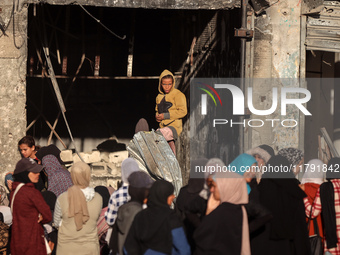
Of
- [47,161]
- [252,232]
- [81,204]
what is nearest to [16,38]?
[47,161]

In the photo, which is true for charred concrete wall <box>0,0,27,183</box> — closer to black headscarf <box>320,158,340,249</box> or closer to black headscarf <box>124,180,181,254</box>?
black headscarf <box>124,180,181,254</box>

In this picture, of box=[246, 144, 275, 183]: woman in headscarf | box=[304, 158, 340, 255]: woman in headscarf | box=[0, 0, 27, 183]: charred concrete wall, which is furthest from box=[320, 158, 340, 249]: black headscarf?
box=[0, 0, 27, 183]: charred concrete wall

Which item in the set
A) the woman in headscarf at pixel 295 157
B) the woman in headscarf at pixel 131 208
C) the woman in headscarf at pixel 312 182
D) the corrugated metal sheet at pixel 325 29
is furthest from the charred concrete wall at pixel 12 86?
the woman in headscarf at pixel 312 182

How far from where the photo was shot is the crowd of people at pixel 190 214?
20.4ft

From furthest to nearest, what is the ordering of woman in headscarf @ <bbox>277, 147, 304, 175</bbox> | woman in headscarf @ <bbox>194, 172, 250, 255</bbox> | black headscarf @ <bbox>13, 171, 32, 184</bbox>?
woman in headscarf @ <bbox>277, 147, 304, 175</bbox>
black headscarf @ <bbox>13, 171, 32, 184</bbox>
woman in headscarf @ <bbox>194, 172, 250, 255</bbox>

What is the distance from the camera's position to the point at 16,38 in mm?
10219

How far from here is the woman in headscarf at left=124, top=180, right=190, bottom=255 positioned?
6184 mm

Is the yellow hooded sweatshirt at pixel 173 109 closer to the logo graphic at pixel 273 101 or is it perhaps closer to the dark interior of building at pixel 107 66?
the logo graphic at pixel 273 101

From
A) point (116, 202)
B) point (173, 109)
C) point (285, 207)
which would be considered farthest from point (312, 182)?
point (173, 109)

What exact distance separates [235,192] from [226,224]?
32 cm

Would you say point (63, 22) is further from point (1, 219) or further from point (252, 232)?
point (252, 232)

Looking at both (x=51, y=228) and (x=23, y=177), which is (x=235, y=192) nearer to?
(x=23, y=177)

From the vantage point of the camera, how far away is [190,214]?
256 inches

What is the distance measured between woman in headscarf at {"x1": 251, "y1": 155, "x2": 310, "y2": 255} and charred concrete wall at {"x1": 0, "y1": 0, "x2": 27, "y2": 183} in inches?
179
